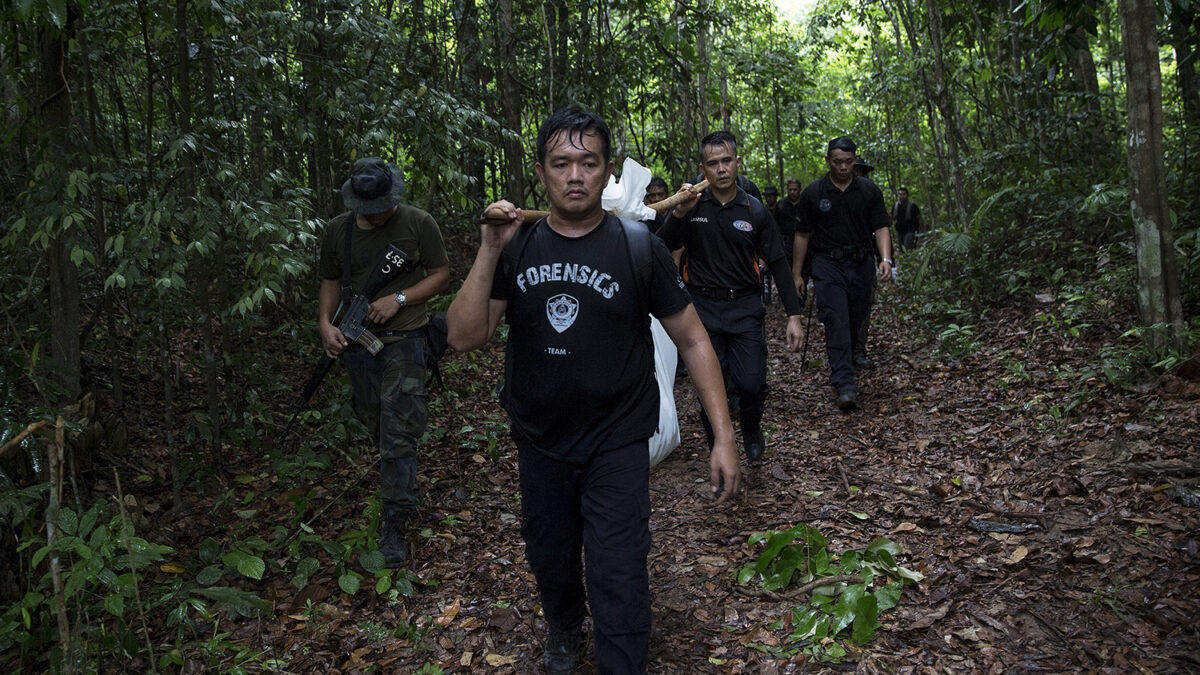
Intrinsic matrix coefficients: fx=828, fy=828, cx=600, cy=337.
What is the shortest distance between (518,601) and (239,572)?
1484mm

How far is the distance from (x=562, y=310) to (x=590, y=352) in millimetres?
180

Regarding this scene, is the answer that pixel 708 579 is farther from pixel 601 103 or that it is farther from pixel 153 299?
pixel 601 103

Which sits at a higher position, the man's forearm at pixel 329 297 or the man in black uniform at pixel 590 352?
the man's forearm at pixel 329 297

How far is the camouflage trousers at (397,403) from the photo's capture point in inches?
182

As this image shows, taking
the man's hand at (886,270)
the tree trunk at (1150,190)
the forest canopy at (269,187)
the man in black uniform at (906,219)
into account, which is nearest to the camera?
the forest canopy at (269,187)

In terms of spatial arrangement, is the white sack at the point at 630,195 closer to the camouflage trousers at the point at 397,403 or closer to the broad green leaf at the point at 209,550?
the camouflage trousers at the point at 397,403

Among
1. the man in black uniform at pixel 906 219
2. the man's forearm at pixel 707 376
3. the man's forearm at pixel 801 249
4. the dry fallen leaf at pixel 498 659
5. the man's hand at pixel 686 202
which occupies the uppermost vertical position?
the man in black uniform at pixel 906 219

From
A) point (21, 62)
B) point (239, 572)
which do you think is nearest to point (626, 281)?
point (239, 572)

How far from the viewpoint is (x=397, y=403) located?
468 cm

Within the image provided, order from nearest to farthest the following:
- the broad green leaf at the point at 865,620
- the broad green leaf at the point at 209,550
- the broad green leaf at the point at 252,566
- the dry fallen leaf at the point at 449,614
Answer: the broad green leaf at the point at 865,620 → the dry fallen leaf at the point at 449,614 → the broad green leaf at the point at 252,566 → the broad green leaf at the point at 209,550

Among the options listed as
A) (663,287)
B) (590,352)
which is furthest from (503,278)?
(663,287)

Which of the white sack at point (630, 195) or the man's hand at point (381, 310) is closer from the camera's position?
the man's hand at point (381, 310)

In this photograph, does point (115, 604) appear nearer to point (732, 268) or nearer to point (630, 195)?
point (732, 268)

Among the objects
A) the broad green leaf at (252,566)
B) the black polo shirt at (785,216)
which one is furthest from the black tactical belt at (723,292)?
the black polo shirt at (785,216)
